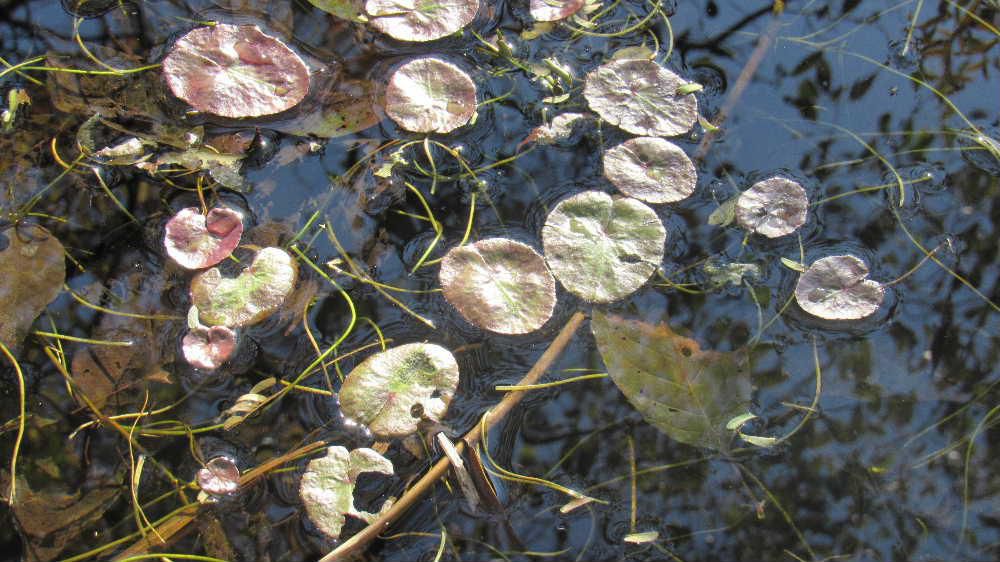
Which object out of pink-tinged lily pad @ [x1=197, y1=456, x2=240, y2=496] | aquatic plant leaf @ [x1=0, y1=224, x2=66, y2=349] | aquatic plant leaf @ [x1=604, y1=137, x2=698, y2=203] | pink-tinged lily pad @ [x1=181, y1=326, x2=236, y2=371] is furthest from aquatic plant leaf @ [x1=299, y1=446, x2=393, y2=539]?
aquatic plant leaf @ [x1=604, y1=137, x2=698, y2=203]

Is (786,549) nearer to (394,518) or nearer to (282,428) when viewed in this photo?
(394,518)

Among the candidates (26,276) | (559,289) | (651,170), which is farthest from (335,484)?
(651,170)

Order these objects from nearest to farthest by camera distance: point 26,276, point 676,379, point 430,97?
point 676,379
point 26,276
point 430,97

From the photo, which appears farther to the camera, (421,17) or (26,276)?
(421,17)

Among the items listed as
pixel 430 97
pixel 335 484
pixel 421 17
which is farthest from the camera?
pixel 421 17

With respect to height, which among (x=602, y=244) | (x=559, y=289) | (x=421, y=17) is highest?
(x=421, y=17)

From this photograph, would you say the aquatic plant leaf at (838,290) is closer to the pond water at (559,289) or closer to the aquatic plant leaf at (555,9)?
the pond water at (559,289)

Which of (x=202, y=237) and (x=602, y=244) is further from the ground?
(x=602, y=244)

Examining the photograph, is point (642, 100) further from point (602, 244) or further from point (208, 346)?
point (208, 346)

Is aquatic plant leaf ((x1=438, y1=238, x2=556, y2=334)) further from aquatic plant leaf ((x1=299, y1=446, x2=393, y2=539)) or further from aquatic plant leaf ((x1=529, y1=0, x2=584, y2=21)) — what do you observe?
aquatic plant leaf ((x1=529, y1=0, x2=584, y2=21))
